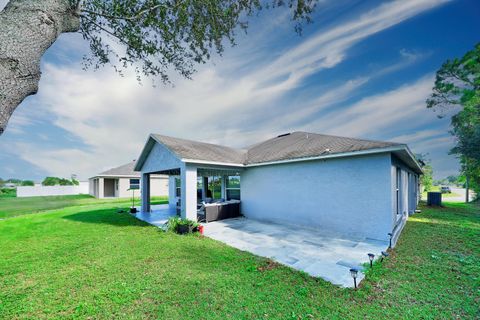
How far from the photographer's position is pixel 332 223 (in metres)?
8.82

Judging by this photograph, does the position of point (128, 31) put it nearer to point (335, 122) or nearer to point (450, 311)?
point (450, 311)

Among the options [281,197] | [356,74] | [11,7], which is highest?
[356,74]

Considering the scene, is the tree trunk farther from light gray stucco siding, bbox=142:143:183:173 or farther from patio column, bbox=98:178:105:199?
patio column, bbox=98:178:105:199

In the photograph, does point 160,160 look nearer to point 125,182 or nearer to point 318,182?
point 318,182

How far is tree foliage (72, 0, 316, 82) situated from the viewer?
590cm

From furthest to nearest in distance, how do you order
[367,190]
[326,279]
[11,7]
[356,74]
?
[356,74]
[367,190]
[326,279]
[11,7]

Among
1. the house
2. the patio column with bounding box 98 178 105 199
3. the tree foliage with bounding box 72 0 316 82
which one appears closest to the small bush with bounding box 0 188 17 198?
the patio column with bounding box 98 178 105 199

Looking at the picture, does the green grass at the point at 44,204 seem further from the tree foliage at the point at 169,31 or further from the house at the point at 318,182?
the tree foliage at the point at 169,31

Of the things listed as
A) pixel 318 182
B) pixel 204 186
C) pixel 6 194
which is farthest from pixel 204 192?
pixel 6 194

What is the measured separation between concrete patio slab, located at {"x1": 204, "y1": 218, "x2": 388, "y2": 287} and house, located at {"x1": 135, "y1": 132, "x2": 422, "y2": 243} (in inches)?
28.3

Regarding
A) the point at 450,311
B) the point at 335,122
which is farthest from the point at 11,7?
the point at 335,122

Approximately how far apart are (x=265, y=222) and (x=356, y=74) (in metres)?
10.4

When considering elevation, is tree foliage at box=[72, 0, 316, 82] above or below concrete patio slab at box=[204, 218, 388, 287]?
above

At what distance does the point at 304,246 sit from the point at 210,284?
3.90 m
